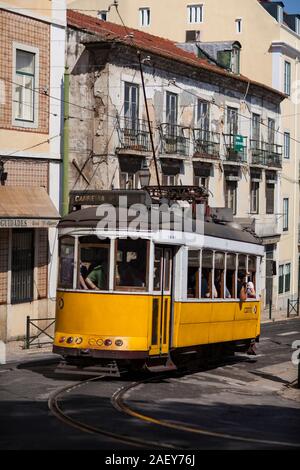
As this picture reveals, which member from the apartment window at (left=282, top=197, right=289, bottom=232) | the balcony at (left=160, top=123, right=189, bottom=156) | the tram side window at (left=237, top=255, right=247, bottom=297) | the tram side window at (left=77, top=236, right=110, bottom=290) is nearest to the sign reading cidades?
the tram side window at (left=237, top=255, right=247, bottom=297)

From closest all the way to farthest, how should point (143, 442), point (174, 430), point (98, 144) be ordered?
point (143, 442) → point (174, 430) → point (98, 144)

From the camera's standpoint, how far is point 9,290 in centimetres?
2488

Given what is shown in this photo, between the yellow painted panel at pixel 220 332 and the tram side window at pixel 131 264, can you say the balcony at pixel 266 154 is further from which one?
the tram side window at pixel 131 264

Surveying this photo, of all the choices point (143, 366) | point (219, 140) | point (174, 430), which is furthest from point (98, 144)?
point (174, 430)

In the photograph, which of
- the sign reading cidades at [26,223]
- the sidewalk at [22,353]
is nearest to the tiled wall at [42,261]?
the sign reading cidades at [26,223]

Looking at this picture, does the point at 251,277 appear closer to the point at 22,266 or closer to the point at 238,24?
the point at 22,266

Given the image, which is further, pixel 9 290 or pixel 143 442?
pixel 9 290

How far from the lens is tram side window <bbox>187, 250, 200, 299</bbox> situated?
1742 cm

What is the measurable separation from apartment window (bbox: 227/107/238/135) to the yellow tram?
22.3 m

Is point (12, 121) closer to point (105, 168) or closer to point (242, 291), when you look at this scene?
point (105, 168)

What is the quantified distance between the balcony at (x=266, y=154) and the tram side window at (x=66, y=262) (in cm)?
2588

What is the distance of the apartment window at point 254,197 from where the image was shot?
42594 mm
